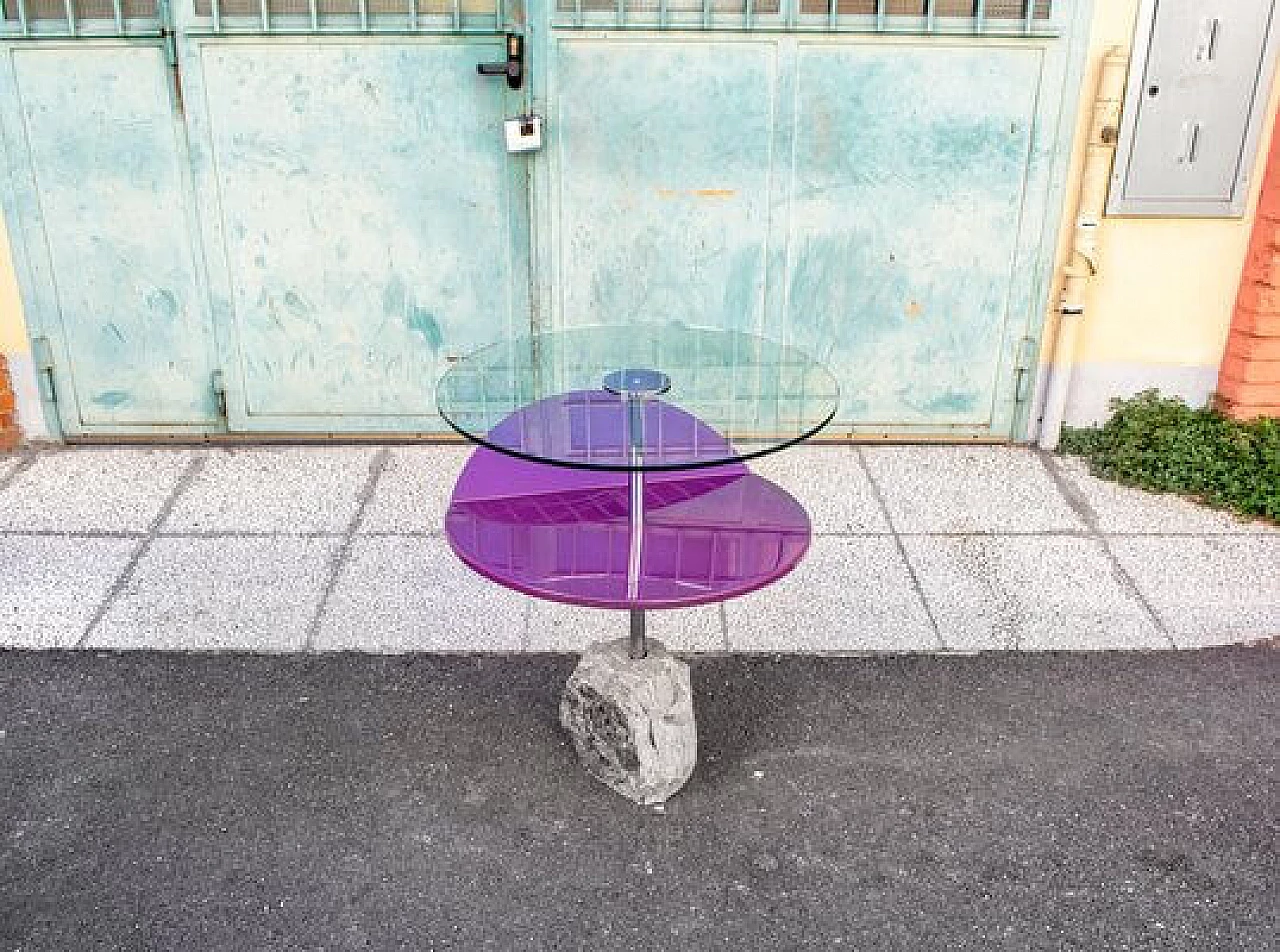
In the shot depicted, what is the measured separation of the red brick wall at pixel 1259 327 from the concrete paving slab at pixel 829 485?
156 centimetres

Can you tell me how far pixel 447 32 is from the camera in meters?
4.56

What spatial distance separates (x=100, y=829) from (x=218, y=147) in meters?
2.65

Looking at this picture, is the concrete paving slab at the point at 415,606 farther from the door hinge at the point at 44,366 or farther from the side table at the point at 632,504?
the door hinge at the point at 44,366

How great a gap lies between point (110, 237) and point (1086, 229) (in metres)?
3.86

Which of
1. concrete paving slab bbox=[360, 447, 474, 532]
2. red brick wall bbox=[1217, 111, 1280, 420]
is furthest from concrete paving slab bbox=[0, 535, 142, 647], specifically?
red brick wall bbox=[1217, 111, 1280, 420]

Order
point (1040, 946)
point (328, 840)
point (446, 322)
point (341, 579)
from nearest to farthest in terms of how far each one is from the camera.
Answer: point (1040, 946), point (328, 840), point (341, 579), point (446, 322)

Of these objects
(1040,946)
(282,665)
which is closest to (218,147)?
(282,665)

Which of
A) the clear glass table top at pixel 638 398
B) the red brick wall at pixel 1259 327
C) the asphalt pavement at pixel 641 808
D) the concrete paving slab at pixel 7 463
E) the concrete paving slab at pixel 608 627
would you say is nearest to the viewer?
the asphalt pavement at pixel 641 808

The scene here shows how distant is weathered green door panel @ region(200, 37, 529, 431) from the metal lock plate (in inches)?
4.8

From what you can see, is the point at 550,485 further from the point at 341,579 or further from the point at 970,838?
the point at 970,838

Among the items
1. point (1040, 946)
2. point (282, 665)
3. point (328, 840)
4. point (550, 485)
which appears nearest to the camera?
point (1040, 946)

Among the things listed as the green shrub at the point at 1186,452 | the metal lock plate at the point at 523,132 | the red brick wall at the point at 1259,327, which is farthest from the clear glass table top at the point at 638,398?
the red brick wall at the point at 1259,327

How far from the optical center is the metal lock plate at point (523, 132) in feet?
15.0

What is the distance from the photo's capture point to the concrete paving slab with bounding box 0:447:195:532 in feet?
15.3
